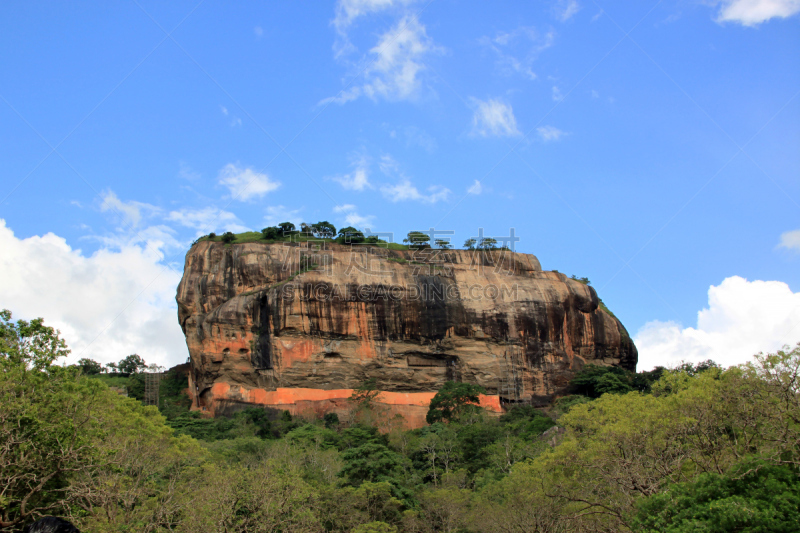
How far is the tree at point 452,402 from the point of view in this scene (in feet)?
129

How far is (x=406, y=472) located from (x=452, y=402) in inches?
533

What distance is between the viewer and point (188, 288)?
4575 centimetres

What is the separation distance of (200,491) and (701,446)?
530 inches

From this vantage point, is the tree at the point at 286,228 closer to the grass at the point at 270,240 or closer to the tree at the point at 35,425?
the grass at the point at 270,240

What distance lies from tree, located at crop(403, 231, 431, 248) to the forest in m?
25.8

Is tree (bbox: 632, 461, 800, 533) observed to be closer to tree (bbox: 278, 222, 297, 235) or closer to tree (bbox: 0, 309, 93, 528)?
tree (bbox: 0, 309, 93, 528)

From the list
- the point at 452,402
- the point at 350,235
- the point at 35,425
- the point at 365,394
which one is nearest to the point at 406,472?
the point at 452,402

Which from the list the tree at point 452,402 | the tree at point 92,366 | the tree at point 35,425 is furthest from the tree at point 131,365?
the tree at point 35,425

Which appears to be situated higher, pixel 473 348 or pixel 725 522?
pixel 473 348

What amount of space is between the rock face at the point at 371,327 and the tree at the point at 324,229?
4074 millimetres

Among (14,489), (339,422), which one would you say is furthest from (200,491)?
(339,422)

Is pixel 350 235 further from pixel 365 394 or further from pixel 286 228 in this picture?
pixel 365 394

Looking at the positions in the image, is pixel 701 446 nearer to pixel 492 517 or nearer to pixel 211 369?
pixel 492 517

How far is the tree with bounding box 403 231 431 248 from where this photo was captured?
5125cm
